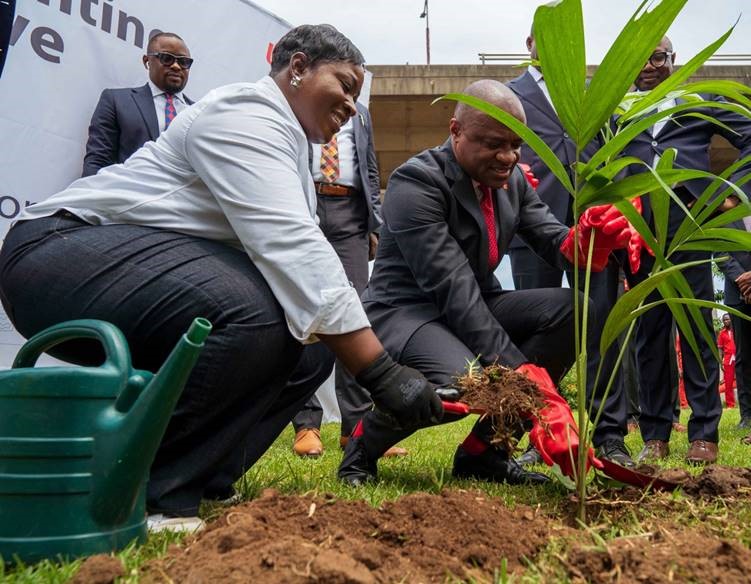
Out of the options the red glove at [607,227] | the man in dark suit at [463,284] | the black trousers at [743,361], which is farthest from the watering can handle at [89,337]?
the black trousers at [743,361]

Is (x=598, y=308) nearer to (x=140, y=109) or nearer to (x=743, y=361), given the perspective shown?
(x=140, y=109)

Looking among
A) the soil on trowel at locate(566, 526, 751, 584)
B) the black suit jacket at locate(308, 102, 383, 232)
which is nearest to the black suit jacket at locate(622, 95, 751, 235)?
the black suit jacket at locate(308, 102, 383, 232)

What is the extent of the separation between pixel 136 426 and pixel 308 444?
2186 millimetres

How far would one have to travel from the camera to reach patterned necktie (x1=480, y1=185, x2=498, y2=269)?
108 inches

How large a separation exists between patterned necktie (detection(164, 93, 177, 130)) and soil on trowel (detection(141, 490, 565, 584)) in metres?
2.57

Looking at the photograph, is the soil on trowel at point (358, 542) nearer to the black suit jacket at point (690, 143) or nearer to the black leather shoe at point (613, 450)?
the black leather shoe at point (613, 450)

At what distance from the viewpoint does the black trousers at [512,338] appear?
2400 mm

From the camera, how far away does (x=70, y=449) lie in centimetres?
135

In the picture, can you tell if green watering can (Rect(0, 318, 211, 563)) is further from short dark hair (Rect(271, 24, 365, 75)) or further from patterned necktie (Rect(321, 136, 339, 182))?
patterned necktie (Rect(321, 136, 339, 182))

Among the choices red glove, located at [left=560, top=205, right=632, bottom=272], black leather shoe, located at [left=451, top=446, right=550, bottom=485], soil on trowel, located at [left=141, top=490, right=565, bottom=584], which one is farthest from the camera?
black leather shoe, located at [left=451, top=446, right=550, bottom=485]

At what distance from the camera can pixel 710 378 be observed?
Answer: 11.5 feet

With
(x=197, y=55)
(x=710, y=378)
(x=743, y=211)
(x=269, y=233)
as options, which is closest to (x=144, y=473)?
(x=269, y=233)

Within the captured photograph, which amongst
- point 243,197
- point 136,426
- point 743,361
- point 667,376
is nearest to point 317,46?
point 243,197

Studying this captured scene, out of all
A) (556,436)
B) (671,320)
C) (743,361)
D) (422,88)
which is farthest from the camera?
(422,88)
